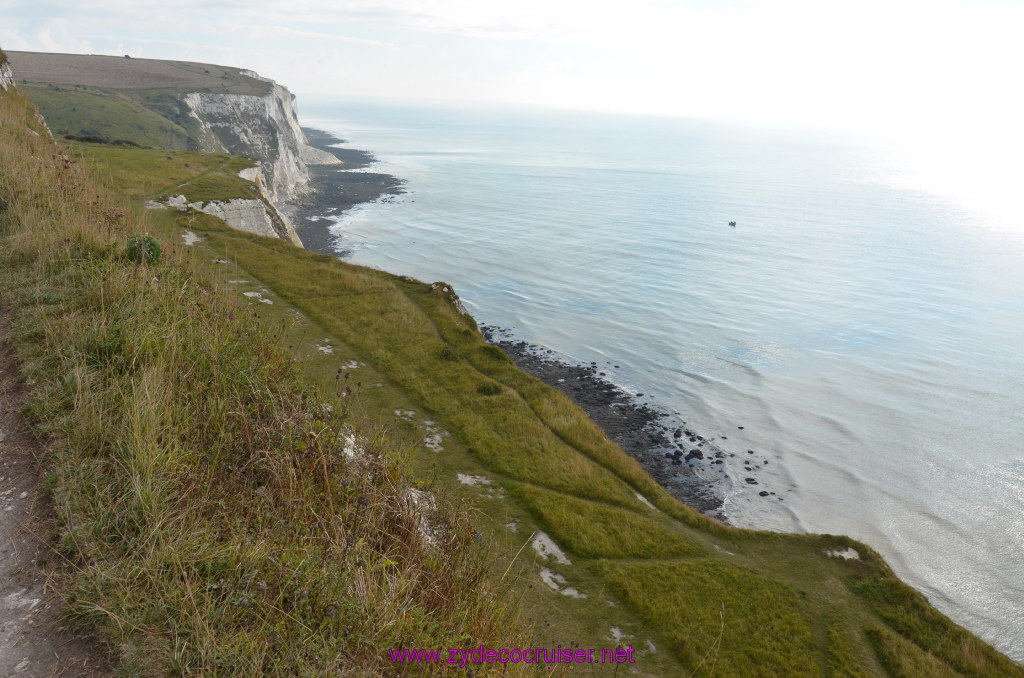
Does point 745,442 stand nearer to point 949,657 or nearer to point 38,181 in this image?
point 949,657

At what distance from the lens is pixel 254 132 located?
132 meters

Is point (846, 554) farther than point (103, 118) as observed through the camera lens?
No

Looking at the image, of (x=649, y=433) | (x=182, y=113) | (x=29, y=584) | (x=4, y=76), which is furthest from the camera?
(x=182, y=113)

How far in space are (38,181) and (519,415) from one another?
18410 millimetres

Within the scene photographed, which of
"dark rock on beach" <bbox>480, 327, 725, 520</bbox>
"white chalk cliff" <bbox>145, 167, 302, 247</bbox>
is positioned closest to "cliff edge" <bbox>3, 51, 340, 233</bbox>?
"white chalk cliff" <bbox>145, 167, 302, 247</bbox>

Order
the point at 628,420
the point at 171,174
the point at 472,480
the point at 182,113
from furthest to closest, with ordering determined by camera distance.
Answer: the point at 182,113
the point at 171,174
the point at 628,420
the point at 472,480

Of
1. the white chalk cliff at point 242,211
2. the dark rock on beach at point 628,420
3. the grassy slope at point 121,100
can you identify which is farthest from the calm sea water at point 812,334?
the grassy slope at point 121,100

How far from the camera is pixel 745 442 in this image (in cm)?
4141

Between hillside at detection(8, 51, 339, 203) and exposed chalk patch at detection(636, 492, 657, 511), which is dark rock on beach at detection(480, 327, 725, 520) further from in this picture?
hillside at detection(8, 51, 339, 203)

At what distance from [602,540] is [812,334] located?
54.1 meters

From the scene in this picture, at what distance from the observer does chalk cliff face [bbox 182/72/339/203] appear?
398 ft

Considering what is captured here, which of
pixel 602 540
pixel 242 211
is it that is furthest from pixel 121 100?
pixel 602 540

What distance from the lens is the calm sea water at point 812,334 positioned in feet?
115

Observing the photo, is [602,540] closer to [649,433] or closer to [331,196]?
[649,433]
